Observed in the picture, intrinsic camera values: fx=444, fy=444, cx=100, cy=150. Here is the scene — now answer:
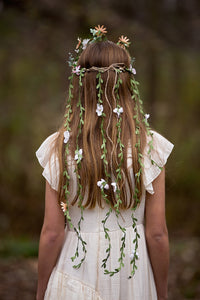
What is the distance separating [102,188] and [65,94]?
3.89 metres

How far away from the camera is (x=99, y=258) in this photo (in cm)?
211

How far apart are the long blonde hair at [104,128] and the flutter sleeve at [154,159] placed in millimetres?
39

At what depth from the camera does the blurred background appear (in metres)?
5.02

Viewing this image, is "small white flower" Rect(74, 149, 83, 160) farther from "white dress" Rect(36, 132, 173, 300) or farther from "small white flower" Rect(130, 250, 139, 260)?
"small white flower" Rect(130, 250, 139, 260)

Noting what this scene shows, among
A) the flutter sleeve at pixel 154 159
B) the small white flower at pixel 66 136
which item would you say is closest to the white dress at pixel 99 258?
the flutter sleeve at pixel 154 159

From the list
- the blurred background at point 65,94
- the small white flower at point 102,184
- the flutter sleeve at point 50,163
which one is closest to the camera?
the small white flower at point 102,184

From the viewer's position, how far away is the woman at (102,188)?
6.75 ft

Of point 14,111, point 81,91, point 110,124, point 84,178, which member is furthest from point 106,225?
point 14,111

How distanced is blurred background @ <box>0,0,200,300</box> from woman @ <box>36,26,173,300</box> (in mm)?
2917

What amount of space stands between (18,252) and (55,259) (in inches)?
136

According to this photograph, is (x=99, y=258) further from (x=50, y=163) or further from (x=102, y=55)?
(x=102, y=55)

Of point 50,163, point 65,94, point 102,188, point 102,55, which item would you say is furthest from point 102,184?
point 65,94

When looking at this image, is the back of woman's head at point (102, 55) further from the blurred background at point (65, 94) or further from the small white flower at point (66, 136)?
the blurred background at point (65, 94)

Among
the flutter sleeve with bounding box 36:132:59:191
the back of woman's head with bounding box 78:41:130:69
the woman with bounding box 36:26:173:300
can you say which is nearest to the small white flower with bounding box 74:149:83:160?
the woman with bounding box 36:26:173:300
